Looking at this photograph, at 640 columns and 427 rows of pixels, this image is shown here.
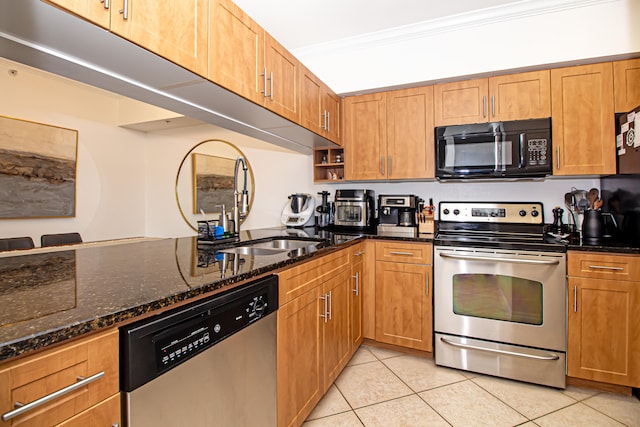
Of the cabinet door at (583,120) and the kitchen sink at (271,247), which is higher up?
the cabinet door at (583,120)

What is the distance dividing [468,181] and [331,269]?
159 cm

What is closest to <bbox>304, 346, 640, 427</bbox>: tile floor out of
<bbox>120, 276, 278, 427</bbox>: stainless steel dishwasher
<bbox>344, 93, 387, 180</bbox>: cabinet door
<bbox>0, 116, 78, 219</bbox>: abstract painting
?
<bbox>120, 276, 278, 427</bbox>: stainless steel dishwasher

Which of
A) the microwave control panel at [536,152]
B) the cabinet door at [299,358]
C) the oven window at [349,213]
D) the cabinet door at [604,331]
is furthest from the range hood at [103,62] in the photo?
the cabinet door at [604,331]

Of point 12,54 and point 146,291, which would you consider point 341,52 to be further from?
point 146,291

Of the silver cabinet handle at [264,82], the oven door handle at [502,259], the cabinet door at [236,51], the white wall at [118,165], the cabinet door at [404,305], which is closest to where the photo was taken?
the cabinet door at [236,51]

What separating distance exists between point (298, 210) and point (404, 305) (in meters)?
1.32

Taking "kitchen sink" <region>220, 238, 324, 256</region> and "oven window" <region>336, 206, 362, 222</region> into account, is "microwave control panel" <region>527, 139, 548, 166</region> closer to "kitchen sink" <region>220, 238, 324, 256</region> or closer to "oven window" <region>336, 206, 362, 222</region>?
"oven window" <region>336, 206, 362, 222</region>

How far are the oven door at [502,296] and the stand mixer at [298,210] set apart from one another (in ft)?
4.22

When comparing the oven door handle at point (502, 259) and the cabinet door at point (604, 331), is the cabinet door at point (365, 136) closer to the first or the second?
the oven door handle at point (502, 259)

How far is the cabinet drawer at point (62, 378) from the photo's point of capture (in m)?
0.55

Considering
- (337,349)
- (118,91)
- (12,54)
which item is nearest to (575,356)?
(337,349)

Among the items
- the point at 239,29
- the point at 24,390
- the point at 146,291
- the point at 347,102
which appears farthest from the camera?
the point at 347,102

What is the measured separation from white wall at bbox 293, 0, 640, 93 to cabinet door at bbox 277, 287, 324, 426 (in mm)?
2068

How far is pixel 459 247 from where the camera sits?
7.21 feet
